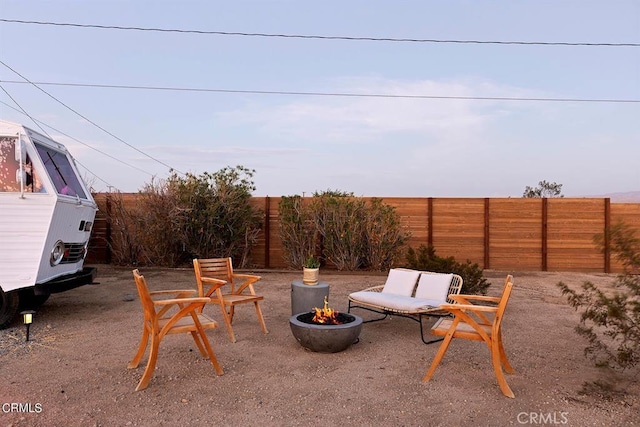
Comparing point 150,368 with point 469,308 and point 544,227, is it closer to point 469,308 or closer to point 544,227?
point 469,308

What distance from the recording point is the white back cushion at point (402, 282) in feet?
19.4

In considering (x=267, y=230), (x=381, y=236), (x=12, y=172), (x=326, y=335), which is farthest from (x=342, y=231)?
(x=12, y=172)

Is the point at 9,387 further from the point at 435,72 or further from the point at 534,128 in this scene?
the point at 534,128

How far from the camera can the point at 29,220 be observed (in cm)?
537

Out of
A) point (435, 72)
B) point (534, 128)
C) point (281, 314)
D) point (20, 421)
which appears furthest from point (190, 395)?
point (534, 128)

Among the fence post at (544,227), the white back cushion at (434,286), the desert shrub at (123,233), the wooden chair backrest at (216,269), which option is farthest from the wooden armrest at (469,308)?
the desert shrub at (123,233)

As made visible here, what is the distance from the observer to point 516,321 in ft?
20.2

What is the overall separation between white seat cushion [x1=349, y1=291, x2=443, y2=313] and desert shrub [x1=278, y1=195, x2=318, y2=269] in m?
5.40

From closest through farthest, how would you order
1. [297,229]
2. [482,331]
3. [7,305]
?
[482,331]
[7,305]
[297,229]

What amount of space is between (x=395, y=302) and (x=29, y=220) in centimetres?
426

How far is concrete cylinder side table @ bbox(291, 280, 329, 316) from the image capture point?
5.70 metres

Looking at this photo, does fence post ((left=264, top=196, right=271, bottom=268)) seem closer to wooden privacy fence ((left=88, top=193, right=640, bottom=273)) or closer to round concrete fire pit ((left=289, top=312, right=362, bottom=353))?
wooden privacy fence ((left=88, top=193, right=640, bottom=273))

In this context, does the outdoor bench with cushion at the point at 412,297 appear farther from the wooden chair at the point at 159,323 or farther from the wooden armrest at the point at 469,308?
the wooden chair at the point at 159,323

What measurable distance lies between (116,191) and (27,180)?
6.90 metres
